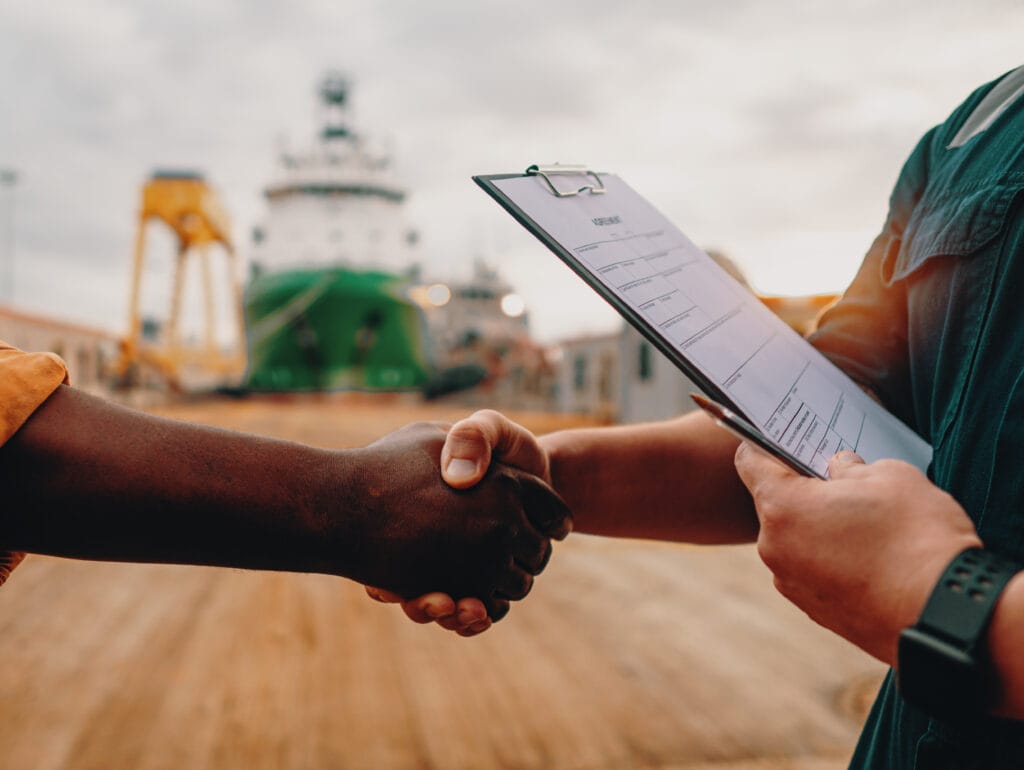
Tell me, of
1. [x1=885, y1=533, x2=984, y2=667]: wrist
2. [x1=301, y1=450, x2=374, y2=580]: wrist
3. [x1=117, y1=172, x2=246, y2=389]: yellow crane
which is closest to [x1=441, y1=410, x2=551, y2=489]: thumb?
[x1=301, y1=450, x2=374, y2=580]: wrist

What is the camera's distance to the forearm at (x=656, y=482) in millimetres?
1054

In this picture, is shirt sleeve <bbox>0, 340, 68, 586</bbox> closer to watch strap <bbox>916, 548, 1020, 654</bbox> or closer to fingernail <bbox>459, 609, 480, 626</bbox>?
fingernail <bbox>459, 609, 480, 626</bbox>

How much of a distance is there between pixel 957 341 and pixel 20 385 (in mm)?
946

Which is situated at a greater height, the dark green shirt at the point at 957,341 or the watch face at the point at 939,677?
the dark green shirt at the point at 957,341

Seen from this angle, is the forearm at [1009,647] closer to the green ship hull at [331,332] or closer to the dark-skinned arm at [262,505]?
the dark-skinned arm at [262,505]

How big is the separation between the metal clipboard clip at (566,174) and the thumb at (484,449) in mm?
356

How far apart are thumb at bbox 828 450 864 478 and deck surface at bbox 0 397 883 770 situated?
4.81 ft

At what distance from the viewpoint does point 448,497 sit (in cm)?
101

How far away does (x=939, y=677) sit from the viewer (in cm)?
50

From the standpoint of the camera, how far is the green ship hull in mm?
19016

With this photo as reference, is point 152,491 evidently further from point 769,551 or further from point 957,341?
point 957,341

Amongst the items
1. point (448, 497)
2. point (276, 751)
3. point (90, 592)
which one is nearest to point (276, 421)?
point (90, 592)

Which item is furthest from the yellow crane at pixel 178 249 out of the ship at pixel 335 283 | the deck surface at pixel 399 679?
the deck surface at pixel 399 679

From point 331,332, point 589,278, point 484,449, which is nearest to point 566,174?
point 589,278
